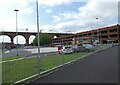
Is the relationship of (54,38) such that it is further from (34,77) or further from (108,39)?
(34,77)

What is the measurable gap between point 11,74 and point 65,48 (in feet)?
96.6

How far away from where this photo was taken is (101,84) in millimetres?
9562

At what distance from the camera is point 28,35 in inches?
5586

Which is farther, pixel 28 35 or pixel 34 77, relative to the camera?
pixel 28 35

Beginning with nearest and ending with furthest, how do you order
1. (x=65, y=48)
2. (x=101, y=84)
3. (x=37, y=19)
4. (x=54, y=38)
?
1. (x=101, y=84)
2. (x=37, y=19)
3. (x=65, y=48)
4. (x=54, y=38)

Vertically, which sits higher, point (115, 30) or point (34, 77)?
point (115, 30)

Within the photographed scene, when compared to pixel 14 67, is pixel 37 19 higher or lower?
higher

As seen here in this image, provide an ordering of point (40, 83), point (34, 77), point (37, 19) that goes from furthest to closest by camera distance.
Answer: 1. point (37, 19)
2. point (34, 77)
3. point (40, 83)

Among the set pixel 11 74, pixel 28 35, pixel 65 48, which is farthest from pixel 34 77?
pixel 28 35

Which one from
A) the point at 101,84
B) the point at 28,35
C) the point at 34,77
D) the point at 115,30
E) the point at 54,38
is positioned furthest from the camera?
the point at 54,38

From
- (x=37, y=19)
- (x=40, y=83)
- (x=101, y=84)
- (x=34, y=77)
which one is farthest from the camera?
(x=37, y=19)

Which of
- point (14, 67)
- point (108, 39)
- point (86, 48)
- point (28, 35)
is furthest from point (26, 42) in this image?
point (14, 67)

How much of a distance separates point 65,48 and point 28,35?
333ft

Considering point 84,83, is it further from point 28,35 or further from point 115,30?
point 28,35
